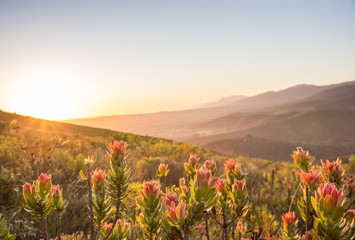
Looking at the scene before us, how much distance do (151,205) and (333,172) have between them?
→ 121 cm

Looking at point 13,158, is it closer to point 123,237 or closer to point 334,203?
point 123,237

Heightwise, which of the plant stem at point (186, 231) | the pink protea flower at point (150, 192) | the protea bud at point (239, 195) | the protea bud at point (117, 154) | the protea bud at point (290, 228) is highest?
the protea bud at point (117, 154)

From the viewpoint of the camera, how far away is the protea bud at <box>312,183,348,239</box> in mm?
812

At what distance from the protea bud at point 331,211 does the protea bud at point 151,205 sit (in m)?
0.72

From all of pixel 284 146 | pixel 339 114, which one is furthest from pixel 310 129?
pixel 284 146

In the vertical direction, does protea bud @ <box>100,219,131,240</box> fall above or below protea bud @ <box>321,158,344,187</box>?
Answer: below

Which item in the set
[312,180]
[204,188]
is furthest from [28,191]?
[312,180]

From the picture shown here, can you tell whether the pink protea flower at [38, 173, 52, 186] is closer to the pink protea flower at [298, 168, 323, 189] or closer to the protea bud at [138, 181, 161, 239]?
the protea bud at [138, 181, 161, 239]

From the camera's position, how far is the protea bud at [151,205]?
105cm

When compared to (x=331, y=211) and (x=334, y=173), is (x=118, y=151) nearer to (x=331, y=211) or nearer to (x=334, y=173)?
(x=331, y=211)

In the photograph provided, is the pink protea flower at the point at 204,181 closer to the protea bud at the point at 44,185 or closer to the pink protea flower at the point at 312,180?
the pink protea flower at the point at 312,180

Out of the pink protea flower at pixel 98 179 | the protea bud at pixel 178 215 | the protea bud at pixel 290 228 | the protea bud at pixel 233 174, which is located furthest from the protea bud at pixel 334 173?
the pink protea flower at pixel 98 179

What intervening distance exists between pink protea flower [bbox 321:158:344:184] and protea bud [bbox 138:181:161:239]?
1.13m

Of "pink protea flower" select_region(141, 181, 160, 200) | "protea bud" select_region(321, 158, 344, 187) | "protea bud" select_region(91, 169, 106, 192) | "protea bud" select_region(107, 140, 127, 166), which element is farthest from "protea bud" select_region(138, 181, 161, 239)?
"protea bud" select_region(321, 158, 344, 187)
